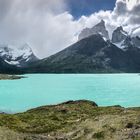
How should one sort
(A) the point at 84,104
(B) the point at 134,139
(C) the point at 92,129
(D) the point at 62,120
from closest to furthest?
(B) the point at 134,139
(C) the point at 92,129
(D) the point at 62,120
(A) the point at 84,104

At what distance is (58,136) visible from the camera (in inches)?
1613

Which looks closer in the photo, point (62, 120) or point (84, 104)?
point (62, 120)

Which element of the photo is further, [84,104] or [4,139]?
[84,104]

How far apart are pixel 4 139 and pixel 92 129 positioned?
32.4 ft

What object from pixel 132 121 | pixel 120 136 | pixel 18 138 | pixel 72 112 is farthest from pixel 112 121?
pixel 72 112

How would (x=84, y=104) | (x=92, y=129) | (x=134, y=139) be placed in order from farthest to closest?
1. (x=84, y=104)
2. (x=92, y=129)
3. (x=134, y=139)

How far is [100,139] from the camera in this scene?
3588 cm

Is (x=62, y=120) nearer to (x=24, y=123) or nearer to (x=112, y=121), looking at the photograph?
(x=24, y=123)

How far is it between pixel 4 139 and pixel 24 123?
14.5m

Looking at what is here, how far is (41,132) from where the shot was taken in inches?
1751

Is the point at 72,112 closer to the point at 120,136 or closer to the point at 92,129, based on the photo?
the point at 92,129

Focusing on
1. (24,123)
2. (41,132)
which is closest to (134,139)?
(41,132)

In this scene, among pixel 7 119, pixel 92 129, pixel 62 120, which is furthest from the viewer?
pixel 62 120

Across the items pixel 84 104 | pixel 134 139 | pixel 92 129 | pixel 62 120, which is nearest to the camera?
pixel 134 139
